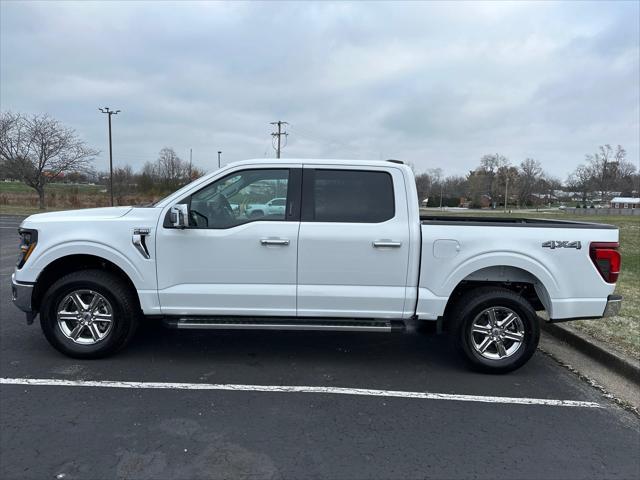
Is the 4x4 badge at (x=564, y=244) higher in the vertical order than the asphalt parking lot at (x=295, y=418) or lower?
higher

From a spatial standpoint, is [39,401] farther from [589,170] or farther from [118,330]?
[589,170]

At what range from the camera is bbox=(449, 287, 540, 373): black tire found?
4.29 metres

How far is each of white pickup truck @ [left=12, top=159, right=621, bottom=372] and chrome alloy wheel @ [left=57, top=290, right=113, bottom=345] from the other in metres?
0.01

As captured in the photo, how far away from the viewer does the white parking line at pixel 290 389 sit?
385 cm

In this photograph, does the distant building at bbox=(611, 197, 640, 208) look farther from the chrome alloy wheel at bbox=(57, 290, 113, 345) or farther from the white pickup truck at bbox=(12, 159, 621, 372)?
the chrome alloy wheel at bbox=(57, 290, 113, 345)

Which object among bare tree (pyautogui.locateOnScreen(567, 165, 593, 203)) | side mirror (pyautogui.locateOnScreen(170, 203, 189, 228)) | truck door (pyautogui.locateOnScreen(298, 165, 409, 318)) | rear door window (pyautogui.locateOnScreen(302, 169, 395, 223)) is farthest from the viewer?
bare tree (pyautogui.locateOnScreen(567, 165, 593, 203))

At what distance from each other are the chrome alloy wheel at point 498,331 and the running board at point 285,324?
741 millimetres

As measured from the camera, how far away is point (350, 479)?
274cm

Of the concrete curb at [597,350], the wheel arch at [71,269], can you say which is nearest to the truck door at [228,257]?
the wheel arch at [71,269]

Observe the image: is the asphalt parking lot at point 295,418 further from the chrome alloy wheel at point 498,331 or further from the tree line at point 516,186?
the tree line at point 516,186

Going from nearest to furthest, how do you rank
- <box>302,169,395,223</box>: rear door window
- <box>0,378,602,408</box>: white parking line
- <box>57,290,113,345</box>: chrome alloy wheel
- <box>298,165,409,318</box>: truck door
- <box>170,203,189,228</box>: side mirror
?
<box>0,378,602,408</box>: white parking line, <box>170,203,189,228</box>: side mirror, <box>298,165,409,318</box>: truck door, <box>302,169,395,223</box>: rear door window, <box>57,290,113,345</box>: chrome alloy wheel

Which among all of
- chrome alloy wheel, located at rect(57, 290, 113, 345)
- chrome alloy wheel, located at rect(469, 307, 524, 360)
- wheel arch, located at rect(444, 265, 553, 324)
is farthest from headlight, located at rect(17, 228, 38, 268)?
chrome alloy wheel, located at rect(469, 307, 524, 360)

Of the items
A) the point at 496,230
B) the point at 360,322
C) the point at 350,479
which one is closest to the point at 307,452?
the point at 350,479

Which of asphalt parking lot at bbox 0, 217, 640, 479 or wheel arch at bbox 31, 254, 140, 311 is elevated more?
wheel arch at bbox 31, 254, 140, 311
